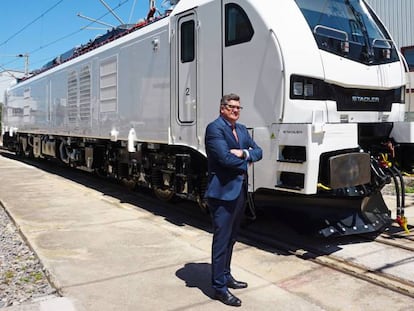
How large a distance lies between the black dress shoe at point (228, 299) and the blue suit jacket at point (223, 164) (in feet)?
2.72

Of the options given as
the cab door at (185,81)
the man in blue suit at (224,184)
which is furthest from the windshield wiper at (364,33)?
the man in blue suit at (224,184)

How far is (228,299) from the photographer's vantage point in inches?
165

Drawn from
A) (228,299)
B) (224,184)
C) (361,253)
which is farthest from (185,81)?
(228,299)

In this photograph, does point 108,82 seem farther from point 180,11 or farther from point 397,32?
point 397,32

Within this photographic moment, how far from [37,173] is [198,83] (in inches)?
408

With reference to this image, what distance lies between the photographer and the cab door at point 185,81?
22.2 feet

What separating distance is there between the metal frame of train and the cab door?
1 cm

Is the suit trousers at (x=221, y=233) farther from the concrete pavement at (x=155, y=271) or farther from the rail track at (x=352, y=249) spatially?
the rail track at (x=352, y=249)

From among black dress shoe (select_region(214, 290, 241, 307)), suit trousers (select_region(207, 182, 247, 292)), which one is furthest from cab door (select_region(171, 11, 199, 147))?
black dress shoe (select_region(214, 290, 241, 307))

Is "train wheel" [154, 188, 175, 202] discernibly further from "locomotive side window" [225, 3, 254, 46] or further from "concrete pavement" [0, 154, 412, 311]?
"locomotive side window" [225, 3, 254, 46]

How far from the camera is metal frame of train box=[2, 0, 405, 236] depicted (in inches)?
213

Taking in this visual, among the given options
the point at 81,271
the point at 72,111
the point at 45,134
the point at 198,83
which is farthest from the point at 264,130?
the point at 45,134

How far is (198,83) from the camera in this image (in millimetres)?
6676

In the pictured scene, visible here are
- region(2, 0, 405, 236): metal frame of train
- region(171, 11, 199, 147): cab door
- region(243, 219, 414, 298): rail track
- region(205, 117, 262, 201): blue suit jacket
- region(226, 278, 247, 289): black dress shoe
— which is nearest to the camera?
region(205, 117, 262, 201): blue suit jacket
